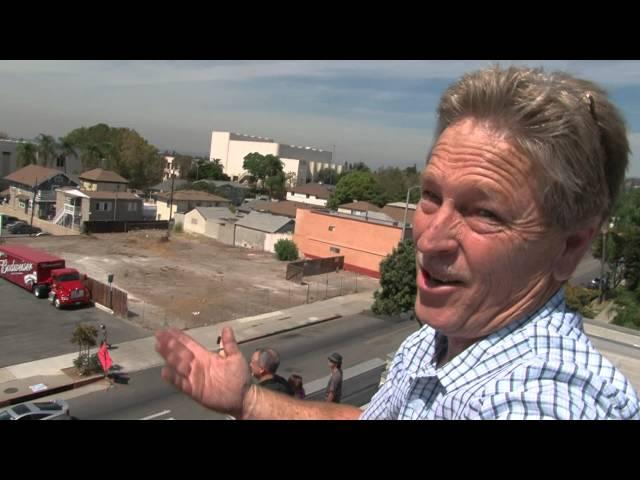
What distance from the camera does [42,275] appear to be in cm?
2048

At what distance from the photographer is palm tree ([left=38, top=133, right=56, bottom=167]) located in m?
53.6

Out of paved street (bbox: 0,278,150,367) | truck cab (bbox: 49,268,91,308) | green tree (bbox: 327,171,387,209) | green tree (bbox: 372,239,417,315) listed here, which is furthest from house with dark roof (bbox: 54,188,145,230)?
green tree (bbox: 372,239,417,315)

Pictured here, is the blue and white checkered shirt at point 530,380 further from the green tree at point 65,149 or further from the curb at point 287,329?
the green tree at point 65,149

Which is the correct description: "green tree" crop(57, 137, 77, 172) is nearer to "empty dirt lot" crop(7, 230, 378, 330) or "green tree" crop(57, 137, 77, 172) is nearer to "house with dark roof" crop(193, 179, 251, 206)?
"house with dark roof" crop(193, 179, 251, 206)

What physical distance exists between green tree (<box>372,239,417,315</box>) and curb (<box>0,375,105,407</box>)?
976 cm

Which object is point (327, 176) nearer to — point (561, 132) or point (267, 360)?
point (267, 360)

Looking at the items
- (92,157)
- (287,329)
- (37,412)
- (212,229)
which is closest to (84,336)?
(37,412)

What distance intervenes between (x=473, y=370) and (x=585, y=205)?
0.55 m

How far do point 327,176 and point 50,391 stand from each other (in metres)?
96.0

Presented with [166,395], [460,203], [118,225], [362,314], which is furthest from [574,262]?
[118,225]

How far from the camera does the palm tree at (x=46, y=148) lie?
53562 mm

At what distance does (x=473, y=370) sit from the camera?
1.46 m

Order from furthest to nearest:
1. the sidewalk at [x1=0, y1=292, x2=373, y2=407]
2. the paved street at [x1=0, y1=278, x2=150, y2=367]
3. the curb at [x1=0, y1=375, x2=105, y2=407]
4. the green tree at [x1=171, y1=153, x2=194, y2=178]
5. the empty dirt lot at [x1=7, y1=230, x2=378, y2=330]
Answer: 1. the green tree at [x1=171, y1=153, x2=194, y2=178]
2. the empty dirt lot at [x1=7, y1=230, x2=378, y2=330]
3. the paved street at [x1=0, y1=278, x2=150, y2=367]
4. the sidewalk at [x1=0, y1=292, x2=373, y2=407]
5. the curb at [x1=0, y1=375, x2=105, y2=407]
